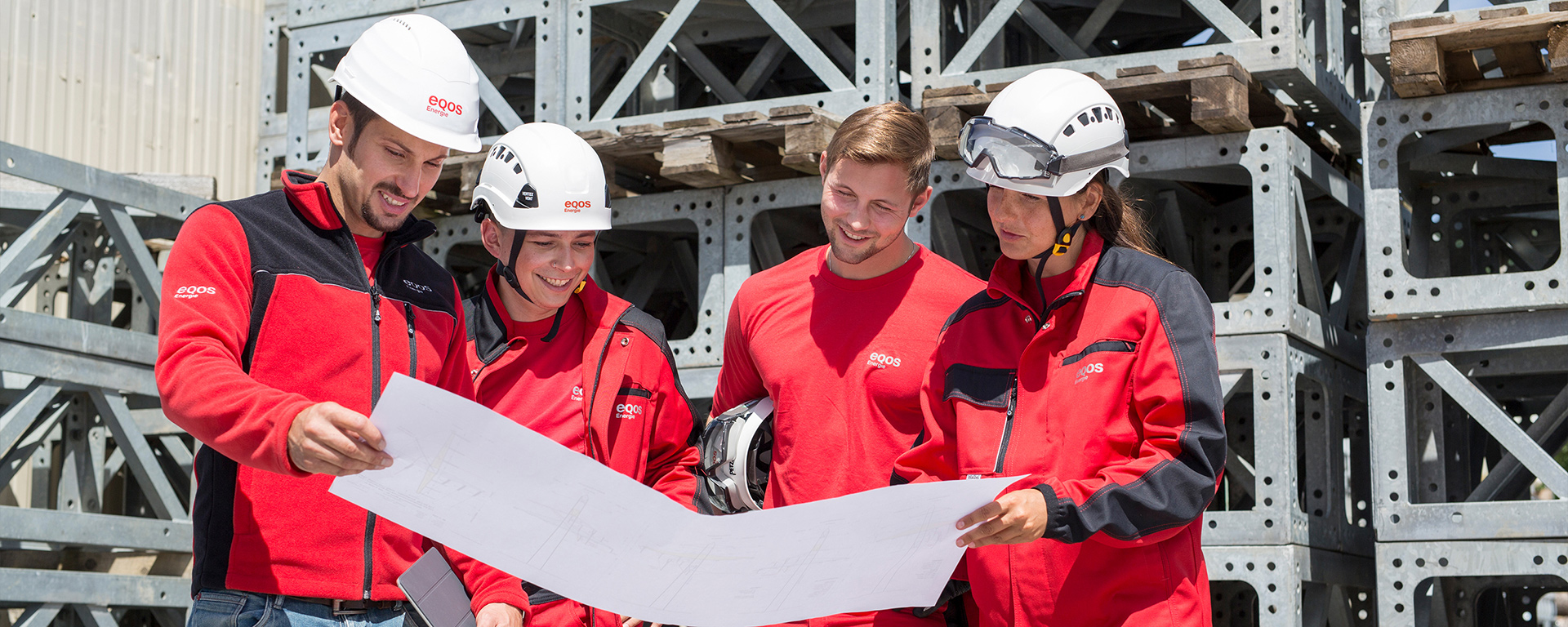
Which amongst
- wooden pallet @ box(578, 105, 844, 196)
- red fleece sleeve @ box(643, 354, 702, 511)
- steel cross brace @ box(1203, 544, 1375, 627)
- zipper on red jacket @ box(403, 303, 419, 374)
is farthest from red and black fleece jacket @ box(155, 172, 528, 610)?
steel cross brace @ box(1203, 544, 1375, 627)

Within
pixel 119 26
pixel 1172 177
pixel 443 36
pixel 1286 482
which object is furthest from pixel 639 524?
pixel 119 26

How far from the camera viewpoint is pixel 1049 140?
3512 mm

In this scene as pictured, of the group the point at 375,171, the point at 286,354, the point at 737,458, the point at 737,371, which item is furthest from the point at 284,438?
the point at 737,371

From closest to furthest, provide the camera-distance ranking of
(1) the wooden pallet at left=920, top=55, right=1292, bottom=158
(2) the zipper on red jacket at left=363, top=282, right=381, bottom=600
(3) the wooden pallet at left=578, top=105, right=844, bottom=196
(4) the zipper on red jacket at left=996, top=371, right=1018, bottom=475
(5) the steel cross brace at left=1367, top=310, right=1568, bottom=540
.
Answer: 1. (2) the zipper on red jacket at left=363, top=282, right=381, bottom=600
2. (4) the zipper on red jacket at left=996, top=371, right=1018, bottom=475
3. (5) the steel cross brace at left=1367, top=310, right=1568, bottom=540
4. (1) the wooden pallet at left=920, top=55, right=1292, bottom=158
5. (3) the wooden pallet at left=578, top=105, right=844, bottom=196

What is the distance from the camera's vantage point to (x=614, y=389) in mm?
4348

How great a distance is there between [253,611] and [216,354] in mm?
570

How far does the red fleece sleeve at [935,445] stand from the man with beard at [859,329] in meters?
0.37

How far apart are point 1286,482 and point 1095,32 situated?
111 inches

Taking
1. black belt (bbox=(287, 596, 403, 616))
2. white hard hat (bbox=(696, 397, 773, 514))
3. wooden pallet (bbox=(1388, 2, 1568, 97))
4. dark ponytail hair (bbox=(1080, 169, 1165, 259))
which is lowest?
black belt (bbox=(287, 596, 403, 616))

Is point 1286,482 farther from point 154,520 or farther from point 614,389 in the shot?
point 154,520

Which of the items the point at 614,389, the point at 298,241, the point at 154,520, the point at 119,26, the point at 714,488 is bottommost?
the point at 154,520

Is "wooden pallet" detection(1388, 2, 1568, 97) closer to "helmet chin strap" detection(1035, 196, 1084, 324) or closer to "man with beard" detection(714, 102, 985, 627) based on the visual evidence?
"man with beard" detection(714, 102, 985, 627)

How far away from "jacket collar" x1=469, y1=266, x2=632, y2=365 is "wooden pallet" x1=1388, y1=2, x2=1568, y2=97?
3738mm

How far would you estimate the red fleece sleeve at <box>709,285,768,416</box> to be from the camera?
459cm
